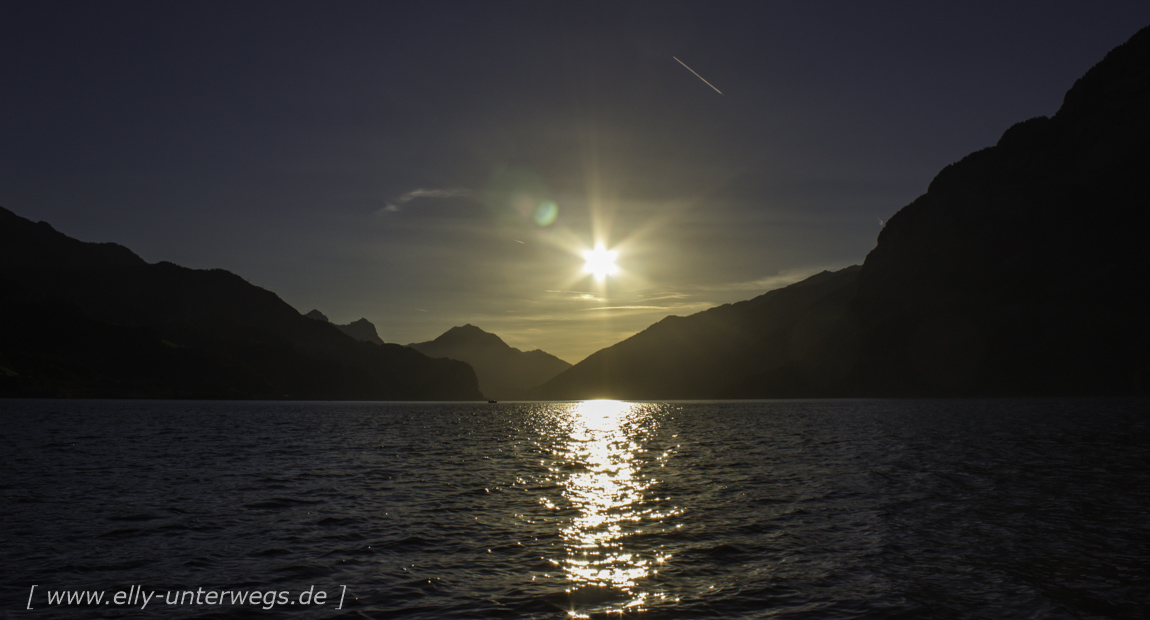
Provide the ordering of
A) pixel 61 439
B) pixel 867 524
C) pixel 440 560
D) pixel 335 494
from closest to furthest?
pixel 440 560, pixel 867 524, pixel 335 494, pixel 61 439

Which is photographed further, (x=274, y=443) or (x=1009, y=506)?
(x=274, y=443)

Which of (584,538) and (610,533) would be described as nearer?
(584,538)

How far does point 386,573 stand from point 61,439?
7408cm

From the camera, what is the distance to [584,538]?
2491 centimetres

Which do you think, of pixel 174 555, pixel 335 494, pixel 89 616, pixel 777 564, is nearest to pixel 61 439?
pixel 335 494

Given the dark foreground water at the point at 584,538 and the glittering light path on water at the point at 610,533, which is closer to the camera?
the dark foreground water at the point at 584,538

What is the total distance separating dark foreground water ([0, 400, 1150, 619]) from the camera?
56.4ft

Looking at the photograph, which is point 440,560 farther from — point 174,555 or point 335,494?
point 335,494

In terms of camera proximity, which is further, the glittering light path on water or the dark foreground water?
the glittering light path on water

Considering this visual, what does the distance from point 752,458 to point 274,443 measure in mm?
53131

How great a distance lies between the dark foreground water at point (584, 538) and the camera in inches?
677

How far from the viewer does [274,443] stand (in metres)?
72.4

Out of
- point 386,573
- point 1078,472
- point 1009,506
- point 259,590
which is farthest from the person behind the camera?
point 1078,472

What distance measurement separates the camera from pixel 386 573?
65.6ft
